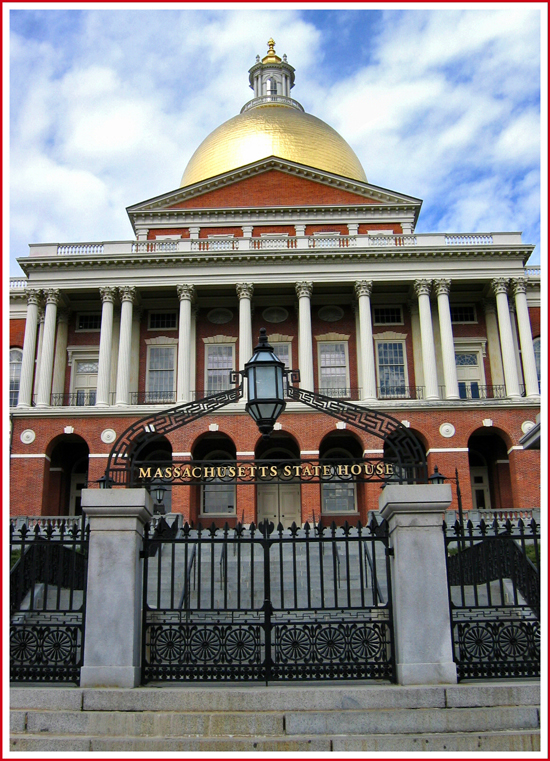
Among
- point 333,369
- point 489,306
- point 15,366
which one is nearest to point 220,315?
point 333,369

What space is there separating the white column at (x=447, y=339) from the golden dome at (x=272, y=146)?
11.8 meters

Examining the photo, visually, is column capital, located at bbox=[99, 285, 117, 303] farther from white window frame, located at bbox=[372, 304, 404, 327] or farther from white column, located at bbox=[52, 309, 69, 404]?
white window frame, located at bbox=[372, 304, 404, 327]

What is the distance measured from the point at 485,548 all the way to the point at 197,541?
10.5 ft

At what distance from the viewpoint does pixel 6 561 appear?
7547mm

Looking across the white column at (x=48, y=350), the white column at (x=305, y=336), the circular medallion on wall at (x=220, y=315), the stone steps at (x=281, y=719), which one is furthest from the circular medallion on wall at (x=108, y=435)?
the stone steps at (x=281, y=719)

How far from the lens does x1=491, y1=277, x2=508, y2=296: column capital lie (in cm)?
4044

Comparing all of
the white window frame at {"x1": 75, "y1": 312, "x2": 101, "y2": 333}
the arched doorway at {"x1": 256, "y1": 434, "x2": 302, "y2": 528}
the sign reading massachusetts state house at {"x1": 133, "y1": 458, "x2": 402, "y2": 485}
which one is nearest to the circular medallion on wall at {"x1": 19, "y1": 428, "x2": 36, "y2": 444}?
the white window frame at {"x1": 75, "y1": 312, "x2": 101, "y2": 333}

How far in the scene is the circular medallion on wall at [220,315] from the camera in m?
42.4

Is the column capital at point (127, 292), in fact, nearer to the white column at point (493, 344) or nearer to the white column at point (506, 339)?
the white column at point (506, 339)

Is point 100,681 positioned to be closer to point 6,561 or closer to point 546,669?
point 6,561

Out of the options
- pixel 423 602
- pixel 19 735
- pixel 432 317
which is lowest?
pixel 19 735

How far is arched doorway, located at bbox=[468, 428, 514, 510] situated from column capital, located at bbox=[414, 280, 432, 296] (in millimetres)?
7245

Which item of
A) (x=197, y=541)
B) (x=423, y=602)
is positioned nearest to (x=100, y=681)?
(x=197, y=541)

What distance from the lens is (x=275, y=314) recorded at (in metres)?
42.6
